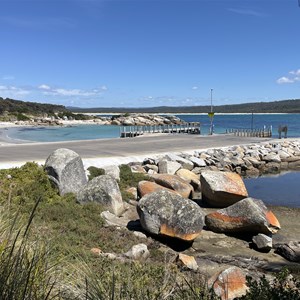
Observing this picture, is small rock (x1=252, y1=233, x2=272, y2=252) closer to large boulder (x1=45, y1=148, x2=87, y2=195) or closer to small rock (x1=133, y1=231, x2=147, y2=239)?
small rock (x1=133, y1=231, x2=147, y2=239)

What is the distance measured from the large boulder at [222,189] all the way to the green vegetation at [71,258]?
3295 mm

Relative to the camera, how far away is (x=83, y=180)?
13.1 metres

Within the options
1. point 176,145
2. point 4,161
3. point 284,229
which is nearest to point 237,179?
point 284,229

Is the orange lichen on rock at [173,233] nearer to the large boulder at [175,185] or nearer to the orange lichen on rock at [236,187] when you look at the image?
the orange lichen on rock at [236,187]

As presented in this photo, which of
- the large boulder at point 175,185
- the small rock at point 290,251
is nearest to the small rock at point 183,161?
the large boulder at point 175,185

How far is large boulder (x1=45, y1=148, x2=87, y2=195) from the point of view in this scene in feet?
41.0

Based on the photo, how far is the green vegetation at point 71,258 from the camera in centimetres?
320

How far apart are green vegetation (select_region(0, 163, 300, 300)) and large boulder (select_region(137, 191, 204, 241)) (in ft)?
1.46

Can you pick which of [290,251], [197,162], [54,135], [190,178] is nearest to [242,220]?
[290,251]

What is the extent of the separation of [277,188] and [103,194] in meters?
10.4

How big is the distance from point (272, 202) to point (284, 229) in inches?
163

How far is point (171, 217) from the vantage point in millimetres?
9609

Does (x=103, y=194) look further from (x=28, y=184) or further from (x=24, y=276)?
(x=24, y=276)

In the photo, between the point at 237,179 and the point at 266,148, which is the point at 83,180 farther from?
the point at 266,148
